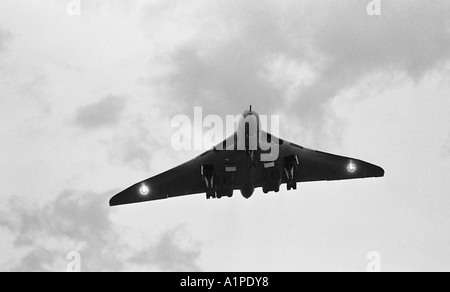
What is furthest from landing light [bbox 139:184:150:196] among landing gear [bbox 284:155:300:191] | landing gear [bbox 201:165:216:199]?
landing gear [bbox 284:155:300:191]

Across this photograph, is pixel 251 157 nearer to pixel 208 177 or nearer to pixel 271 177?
pixel 271 177

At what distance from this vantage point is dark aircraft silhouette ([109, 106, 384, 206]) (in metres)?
54.3

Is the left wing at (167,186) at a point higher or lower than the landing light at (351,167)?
lower

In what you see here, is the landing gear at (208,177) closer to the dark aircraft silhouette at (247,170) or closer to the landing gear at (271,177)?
the dark aircraft silhouette at (247,170)

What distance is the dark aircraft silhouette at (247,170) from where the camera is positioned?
178 ft

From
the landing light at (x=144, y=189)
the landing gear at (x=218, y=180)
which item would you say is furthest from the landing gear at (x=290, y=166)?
the landing light at (x=144, y=189)

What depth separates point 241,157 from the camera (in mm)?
54594

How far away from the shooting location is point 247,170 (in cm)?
5500

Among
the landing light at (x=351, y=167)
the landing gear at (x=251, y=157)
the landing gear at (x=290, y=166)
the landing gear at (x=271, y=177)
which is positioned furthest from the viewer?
the landing light at (x=351, y=167)

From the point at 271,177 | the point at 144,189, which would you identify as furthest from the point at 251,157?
the point at 144,189

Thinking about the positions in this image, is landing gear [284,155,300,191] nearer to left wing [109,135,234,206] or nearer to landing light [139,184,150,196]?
left wing [109,135,234,206]

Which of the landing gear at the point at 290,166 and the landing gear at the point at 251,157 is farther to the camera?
the landing gear at the point at 290,166
